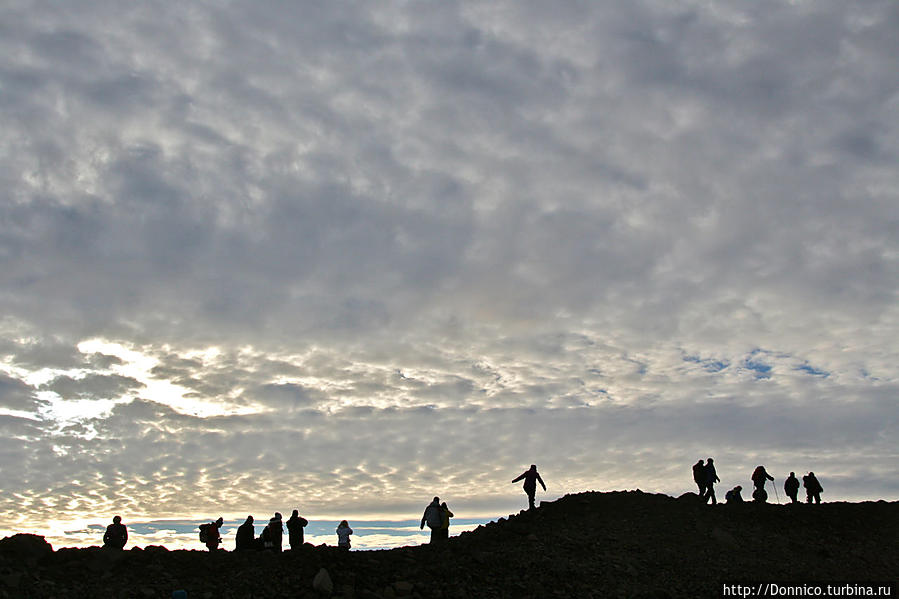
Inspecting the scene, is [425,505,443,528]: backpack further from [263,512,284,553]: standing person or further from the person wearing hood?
[263,512,284,553]: standing person

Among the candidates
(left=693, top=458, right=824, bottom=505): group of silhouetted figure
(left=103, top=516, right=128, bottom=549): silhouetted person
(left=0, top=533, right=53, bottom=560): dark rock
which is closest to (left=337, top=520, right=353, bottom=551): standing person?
(left=103, top=516, right=128, bottom=549): silhouetted person

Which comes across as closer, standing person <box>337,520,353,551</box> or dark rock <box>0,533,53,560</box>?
dark rock <box>0,533,53,560</box>

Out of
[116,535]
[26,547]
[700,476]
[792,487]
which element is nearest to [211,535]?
[116,535]

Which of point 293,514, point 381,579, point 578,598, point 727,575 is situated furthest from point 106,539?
point 727,575

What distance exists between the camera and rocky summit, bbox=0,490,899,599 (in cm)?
1952

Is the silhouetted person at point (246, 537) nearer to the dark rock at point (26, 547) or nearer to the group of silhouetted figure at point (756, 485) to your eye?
the dark rock at point (26, 547)

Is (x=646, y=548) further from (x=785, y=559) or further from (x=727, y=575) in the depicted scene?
(x=785, y=559)

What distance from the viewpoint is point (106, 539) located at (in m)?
21.9

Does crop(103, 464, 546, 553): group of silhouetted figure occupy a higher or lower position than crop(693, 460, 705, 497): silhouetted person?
lower

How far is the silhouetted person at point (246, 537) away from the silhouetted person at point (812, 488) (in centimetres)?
2768

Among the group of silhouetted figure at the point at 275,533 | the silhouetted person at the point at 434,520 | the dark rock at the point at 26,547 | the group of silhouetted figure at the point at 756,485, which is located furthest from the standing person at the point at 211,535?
the group of silhouetted figure at the point at 756,485

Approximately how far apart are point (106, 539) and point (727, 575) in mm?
22144

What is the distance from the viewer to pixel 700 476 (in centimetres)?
3191

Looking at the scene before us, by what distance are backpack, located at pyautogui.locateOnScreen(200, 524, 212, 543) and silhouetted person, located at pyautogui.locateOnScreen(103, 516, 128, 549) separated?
9.09ft
